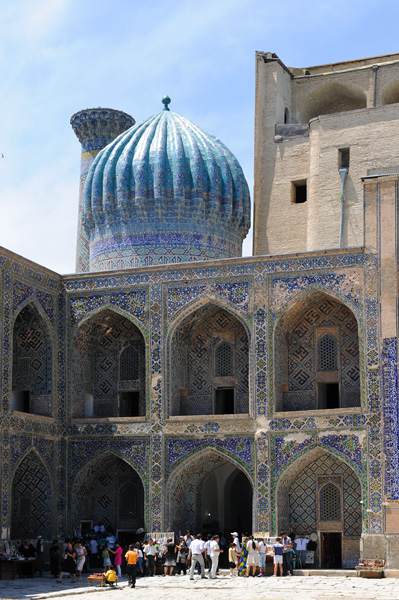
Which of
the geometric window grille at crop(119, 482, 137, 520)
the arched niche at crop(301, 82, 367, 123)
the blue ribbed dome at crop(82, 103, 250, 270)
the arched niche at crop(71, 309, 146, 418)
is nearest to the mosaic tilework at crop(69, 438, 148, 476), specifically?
the arched niche at crop(71, 309, 146, 418)

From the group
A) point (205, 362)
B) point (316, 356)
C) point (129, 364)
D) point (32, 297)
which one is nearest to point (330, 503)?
point (316, 356)

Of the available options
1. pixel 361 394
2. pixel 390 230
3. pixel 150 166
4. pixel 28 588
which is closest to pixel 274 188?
pixel 150 166

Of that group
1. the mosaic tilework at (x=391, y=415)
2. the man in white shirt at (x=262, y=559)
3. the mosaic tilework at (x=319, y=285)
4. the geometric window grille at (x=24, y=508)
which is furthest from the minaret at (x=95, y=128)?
the man in white shirt at (x=262, y=559)

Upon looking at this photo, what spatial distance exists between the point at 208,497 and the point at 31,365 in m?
4.36

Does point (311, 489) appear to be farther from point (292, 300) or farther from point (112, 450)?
point (112, 450)

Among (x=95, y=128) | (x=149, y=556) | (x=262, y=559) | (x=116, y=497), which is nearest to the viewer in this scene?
(x=262, y=559)

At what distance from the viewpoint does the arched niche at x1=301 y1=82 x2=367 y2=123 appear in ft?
73.4

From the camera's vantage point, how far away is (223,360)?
19109 mm

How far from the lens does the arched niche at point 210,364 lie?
1886 cm

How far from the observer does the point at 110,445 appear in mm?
18547

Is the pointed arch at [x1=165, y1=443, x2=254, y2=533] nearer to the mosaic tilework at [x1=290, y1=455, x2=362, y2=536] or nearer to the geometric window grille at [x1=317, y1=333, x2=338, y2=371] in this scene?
the mosaic tilework at [x1=290, y1=455, x2=362, y2=536]

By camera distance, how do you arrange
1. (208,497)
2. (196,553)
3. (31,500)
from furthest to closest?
1. (208,497)
2. (31,500)
3. (196,553)

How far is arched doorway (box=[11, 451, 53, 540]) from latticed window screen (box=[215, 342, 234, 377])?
347 centimetres

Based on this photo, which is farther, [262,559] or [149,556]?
[149,556]
